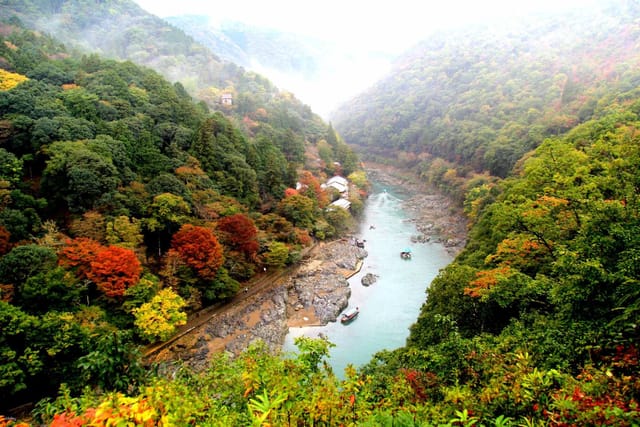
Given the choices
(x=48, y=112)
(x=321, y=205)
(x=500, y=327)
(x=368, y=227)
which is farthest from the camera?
(x=368, y=227)

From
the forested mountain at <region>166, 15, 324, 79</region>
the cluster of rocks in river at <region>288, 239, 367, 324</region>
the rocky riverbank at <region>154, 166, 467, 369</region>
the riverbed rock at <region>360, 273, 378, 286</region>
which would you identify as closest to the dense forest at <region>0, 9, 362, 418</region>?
the rocky riverbank at <region>154, 166, 467, 369</region>

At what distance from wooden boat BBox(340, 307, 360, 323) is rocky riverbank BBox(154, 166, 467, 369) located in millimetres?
491

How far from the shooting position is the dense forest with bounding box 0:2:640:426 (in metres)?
4.48

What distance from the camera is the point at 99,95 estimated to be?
2422 cm

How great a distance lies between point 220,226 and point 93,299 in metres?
7.03

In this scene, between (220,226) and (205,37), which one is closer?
(220,226)

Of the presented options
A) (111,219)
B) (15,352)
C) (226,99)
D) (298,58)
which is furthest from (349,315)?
(298,58)

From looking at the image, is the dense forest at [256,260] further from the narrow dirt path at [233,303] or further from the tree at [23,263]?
the narrow dirt path at [233,303]

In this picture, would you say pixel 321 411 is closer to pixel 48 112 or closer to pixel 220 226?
pixel 220 226

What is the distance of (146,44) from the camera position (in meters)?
63.3

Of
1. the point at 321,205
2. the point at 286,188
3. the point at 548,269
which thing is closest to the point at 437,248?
the point at 321,205

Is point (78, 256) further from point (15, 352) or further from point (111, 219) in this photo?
point (15, 352)

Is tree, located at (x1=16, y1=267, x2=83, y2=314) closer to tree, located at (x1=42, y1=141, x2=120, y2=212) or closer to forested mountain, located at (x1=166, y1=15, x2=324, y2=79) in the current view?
tree, located at (x1=42, y1=141, x2=120, y2=212)

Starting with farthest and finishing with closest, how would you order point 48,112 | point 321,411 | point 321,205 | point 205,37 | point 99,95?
1. point 205,37
2. point 321,205
3. point 99,95
4. point 48,112
5. point 321,411
